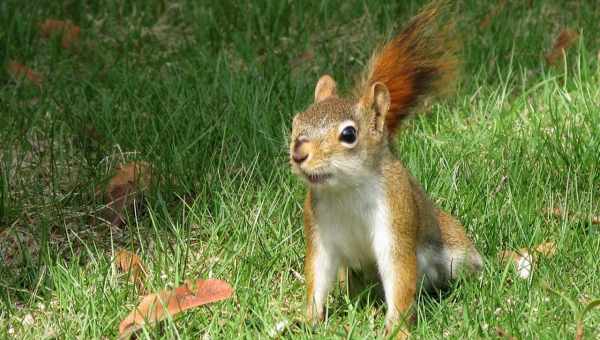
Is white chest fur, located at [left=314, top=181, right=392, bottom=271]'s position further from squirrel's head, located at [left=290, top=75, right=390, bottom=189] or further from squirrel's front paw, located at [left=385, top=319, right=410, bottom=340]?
squirrel's front paw, located at [left=385, top=319, right=410, bottom=340]

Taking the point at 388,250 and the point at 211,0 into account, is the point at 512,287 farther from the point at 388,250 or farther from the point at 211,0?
the point at 211,0

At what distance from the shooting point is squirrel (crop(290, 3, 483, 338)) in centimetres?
241

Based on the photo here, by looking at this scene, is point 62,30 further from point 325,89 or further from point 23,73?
point 325,89

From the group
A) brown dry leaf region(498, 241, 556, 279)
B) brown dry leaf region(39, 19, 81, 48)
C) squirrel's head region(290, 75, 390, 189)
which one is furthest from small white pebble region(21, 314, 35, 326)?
brown dry leaf region(39, 19, 81, 48)

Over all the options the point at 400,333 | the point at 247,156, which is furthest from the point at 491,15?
the point at 400,333

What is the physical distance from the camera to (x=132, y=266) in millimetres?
2754

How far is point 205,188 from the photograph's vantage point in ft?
10.1

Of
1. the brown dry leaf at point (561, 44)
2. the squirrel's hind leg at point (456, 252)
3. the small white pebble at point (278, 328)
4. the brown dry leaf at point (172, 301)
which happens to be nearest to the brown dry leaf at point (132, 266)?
the brown dry leaf at point (172, 301)

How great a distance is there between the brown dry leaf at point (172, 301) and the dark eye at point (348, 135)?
1.43 feet

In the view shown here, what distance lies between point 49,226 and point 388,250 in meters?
0.98

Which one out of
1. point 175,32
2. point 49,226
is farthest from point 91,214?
point 175,32

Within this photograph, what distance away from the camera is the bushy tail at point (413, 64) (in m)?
2.74

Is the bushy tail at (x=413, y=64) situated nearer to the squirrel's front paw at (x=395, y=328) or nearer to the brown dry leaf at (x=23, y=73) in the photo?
the squirrel's front paw at (x=395, y=328)

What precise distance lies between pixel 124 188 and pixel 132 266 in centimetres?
46
